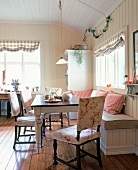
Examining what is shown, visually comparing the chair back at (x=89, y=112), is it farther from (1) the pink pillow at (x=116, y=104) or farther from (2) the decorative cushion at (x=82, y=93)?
(2) the decorative cushion at (x=82, y=93)

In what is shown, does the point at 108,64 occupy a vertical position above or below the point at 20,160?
above

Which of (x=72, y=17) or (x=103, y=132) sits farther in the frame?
(x=72, y=17)

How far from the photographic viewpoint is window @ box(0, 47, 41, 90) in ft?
21.8

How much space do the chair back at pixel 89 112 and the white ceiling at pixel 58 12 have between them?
7.22ft

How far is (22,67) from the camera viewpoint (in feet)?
22.0

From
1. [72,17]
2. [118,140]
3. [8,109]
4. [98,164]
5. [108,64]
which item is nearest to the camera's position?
[98,164]

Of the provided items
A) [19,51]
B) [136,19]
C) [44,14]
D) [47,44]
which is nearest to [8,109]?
[19,51]

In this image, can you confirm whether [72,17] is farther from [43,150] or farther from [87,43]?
[43,150]

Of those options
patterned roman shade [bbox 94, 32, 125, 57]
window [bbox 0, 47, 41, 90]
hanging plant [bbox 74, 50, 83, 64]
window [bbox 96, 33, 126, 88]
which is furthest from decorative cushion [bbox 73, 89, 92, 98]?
window [bbox 0, 47, 41, 90]

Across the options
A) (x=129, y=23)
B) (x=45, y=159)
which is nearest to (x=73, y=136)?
(x=45, y=159)

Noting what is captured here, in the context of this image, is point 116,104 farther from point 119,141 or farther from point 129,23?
point 129,23

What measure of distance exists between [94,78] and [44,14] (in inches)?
92.1

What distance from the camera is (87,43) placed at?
664 centimetres

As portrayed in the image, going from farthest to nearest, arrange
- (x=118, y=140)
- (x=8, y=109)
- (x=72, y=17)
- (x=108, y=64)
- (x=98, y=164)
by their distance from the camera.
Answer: (x=8, y=109) < (x=72, y=17) < (x=108, y=64) < (x=118, y=140) < (x=98, y=164)
